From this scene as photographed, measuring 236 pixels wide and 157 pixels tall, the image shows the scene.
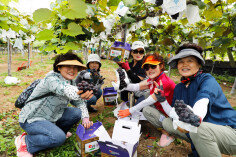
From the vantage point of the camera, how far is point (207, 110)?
133cm

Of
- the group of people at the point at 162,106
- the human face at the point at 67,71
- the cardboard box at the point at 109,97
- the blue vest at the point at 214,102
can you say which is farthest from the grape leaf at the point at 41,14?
the cardboard box at the point at 109,97

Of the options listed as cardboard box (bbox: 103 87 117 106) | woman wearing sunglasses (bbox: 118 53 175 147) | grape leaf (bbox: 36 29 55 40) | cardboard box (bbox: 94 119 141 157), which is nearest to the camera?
grape leaf (bbox: 36 29 55 40)

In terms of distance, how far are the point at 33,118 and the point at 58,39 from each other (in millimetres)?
1115

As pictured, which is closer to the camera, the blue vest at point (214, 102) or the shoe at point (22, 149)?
the blue vest at point (214, 102)

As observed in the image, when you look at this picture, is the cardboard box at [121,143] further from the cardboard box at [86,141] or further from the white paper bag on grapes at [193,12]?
the white paper bag on grapes at [193,12]

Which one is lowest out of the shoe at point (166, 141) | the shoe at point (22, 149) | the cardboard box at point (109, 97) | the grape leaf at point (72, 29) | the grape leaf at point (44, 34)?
the shoe at point (22, 149)

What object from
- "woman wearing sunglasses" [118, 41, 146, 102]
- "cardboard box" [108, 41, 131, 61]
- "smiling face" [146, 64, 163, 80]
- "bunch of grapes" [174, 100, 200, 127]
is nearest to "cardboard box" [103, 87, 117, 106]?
"woman wearing sunglasses" [118, 41, 146, 102]

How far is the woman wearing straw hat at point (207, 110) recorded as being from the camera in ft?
3.87

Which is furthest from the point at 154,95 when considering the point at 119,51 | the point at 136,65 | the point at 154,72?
the point at 136,65

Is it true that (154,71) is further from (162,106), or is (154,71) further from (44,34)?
(44,34)

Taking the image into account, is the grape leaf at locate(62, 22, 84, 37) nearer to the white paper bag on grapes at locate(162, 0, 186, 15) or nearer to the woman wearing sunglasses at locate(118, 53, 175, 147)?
the white paper bag on grapes at locate(162, 0, 186, 15)

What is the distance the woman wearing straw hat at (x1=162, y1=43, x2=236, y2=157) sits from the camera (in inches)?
46.4

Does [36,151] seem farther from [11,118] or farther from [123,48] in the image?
[123,48]

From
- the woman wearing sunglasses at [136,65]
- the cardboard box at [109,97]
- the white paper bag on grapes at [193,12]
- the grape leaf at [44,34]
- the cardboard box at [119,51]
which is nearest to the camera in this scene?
the grape leaf at [44,34]
